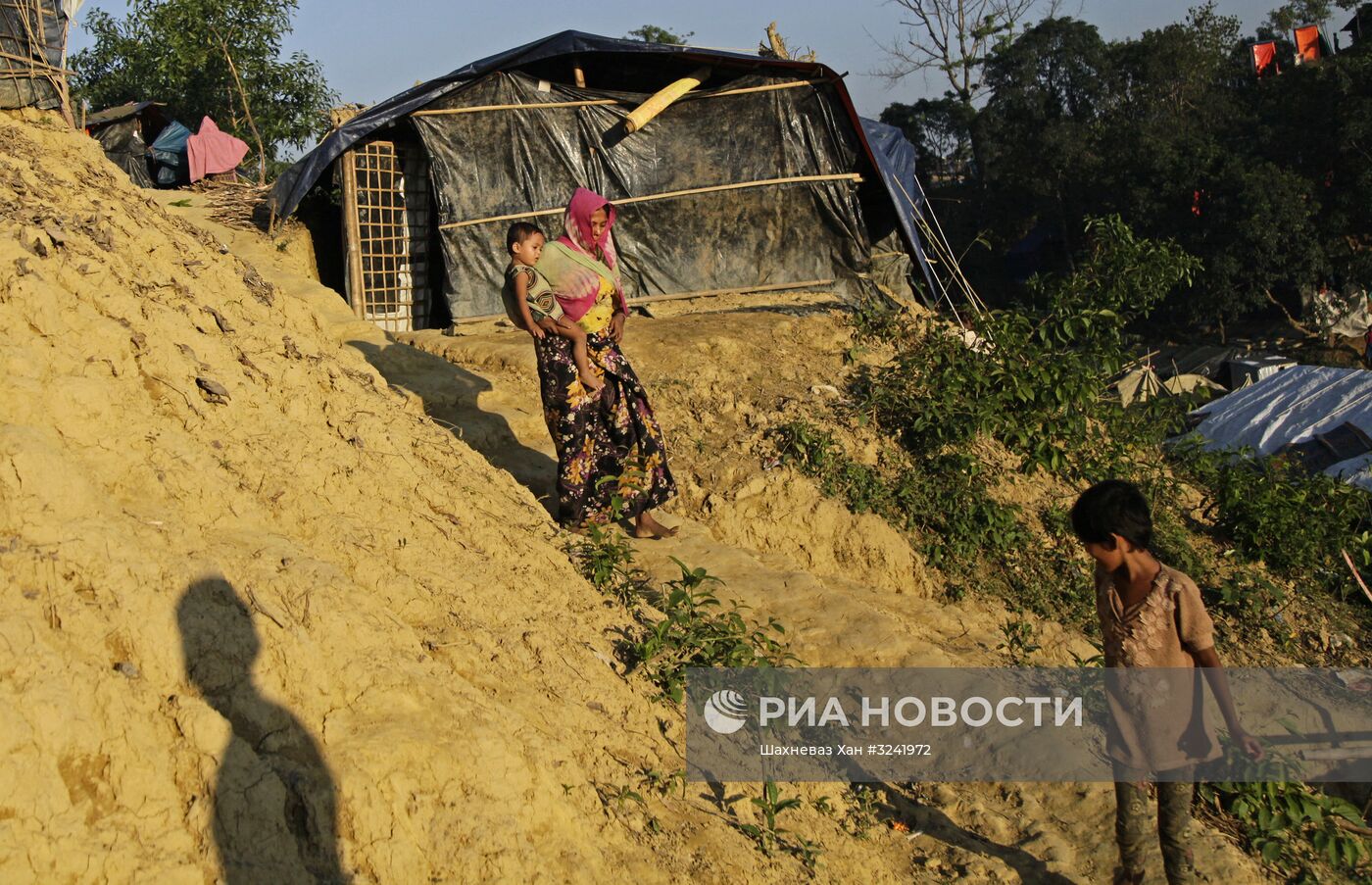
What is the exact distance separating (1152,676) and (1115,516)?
0.44 meters

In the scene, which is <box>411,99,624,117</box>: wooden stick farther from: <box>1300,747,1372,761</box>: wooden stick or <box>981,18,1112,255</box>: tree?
<box>981,18,1112,255</box>: tree

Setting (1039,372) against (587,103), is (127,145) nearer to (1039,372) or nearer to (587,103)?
(587,103)

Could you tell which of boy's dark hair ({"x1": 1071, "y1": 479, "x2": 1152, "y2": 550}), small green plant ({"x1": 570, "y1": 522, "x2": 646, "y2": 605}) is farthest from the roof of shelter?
boy's dark hair ({"x1": 1071, "y1": 479, "x2": 1152, "y2": 550})

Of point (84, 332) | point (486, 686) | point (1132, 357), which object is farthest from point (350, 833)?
point (1132, 357)

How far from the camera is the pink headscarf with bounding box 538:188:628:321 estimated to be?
449 centimetres

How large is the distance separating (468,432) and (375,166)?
4.43 m

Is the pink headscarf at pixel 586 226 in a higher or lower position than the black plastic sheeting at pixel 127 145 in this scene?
lower

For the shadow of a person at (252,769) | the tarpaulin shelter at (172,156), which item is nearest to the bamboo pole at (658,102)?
the tarpaulin shelter at (172,156)

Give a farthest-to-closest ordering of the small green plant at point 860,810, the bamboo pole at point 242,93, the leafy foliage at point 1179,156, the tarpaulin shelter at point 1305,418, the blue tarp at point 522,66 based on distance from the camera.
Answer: the leafy foliage at point 1179,156
the bamboo pole at point 242,93
the tarpaulin shelter at point 1305,418
the blue tarp at point 522,66
the small green plant at point 860,810

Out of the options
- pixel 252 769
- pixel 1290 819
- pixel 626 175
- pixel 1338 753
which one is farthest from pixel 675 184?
pixel 252 769

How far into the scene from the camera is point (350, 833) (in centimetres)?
234

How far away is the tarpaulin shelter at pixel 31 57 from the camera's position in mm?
5039

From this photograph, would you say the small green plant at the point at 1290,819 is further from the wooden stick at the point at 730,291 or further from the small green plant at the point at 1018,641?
the wooden stick at the point at 730,291

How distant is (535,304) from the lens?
449 centimetres
